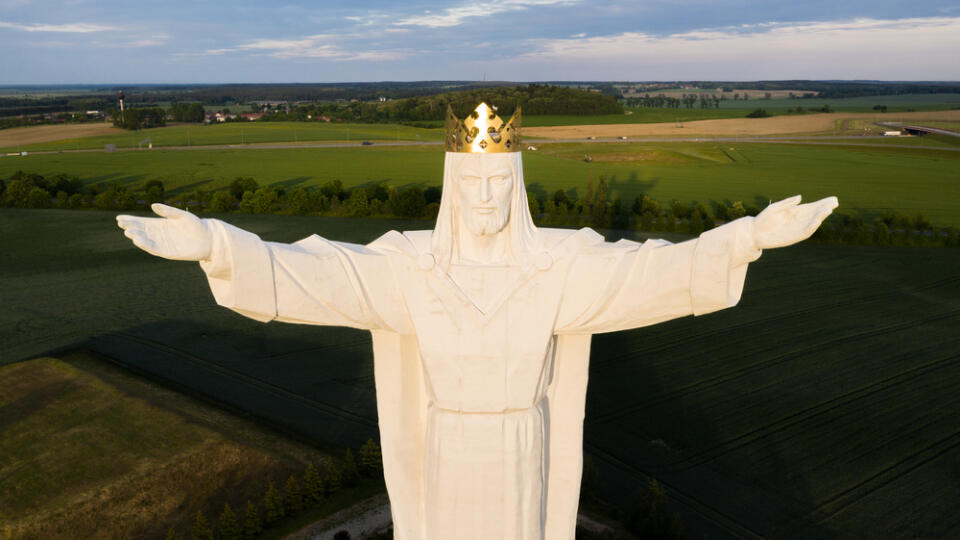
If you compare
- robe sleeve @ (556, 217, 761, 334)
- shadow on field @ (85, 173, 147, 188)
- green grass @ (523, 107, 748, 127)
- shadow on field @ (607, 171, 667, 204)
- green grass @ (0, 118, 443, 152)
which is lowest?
shadow on field @ (607, 171, 667, 204)

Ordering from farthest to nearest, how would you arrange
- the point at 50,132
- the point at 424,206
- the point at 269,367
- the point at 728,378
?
the point at 50,132 → the point at 424,206 → the point at 269,367 → the point at 728,378

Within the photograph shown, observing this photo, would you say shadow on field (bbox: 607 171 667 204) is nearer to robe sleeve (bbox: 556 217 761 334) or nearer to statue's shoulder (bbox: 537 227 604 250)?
statue's shoulder (bbox: 537 227 604 250)

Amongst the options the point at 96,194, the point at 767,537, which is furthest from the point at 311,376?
the point at 96,194

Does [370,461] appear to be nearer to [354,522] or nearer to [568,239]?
[354,522]

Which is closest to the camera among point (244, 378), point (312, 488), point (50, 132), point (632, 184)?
point (312, 488)

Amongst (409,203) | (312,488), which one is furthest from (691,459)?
(409,203)

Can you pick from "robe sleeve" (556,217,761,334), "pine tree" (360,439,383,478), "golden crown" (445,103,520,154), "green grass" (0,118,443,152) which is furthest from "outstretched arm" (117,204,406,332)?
"green grass" (0,118,443,152)
